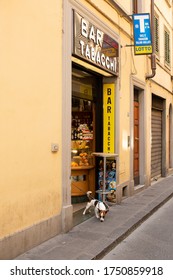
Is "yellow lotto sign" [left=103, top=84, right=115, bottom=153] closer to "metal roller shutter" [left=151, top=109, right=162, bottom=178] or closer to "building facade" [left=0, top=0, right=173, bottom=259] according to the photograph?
"building facade" [left=0, top=0, right=173, bottom=259]

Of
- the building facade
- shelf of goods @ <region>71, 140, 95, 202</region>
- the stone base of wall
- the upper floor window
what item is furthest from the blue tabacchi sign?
the upper floor window

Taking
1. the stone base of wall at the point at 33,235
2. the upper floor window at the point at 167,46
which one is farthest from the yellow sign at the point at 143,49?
the upper floor window at the point at 167,46

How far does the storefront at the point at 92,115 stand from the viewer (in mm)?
8438

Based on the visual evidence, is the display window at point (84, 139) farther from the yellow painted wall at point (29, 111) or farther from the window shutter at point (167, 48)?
the window shutter at point (167, 48)

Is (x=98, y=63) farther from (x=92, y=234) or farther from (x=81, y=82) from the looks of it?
(x=92, y=234)

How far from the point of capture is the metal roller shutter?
47.1 ft

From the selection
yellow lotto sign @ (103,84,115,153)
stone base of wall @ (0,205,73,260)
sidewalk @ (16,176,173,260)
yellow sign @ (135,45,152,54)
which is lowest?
sidewalk @ (16,176,173,260)

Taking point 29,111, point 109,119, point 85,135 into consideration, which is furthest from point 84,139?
point 29,111

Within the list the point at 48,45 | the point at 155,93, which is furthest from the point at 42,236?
the point at 155,93

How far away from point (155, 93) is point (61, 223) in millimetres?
8631

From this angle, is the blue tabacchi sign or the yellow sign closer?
the blue tabacchi sign

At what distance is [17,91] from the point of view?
5.13m

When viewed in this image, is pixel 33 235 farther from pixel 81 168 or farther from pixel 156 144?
pixel 156 144

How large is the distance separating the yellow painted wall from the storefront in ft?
6.98
